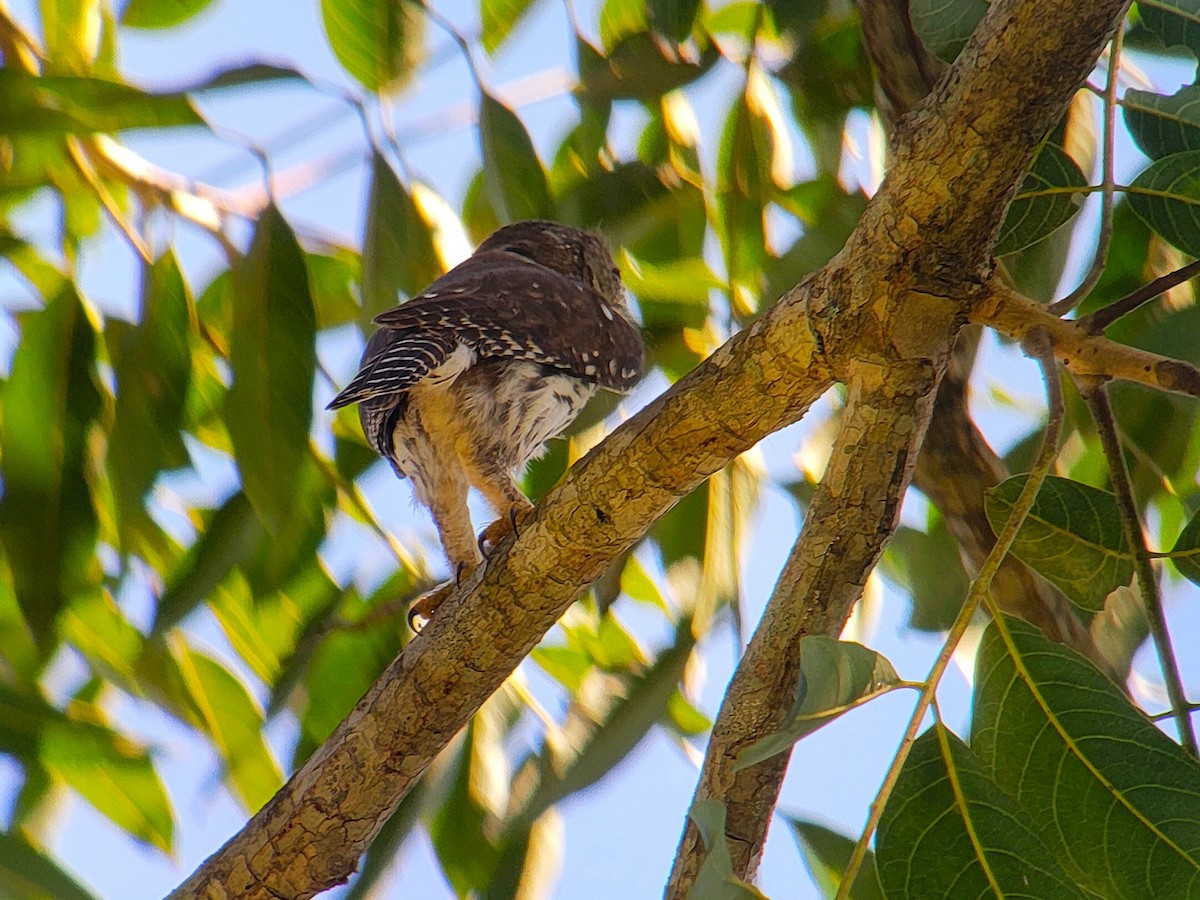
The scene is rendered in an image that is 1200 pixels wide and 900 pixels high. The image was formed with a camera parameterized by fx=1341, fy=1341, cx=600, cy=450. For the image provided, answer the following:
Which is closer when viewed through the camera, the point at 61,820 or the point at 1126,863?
the point at 1126,863

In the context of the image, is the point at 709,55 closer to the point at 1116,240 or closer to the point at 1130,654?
the point at 1116,240

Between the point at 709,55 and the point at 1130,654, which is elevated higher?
the point at 709,55

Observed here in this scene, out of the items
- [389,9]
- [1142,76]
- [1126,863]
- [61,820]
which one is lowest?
[1126,863]

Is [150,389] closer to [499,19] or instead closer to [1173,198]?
[499,19]

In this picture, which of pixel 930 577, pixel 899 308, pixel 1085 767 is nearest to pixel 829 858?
pixel 1085 767

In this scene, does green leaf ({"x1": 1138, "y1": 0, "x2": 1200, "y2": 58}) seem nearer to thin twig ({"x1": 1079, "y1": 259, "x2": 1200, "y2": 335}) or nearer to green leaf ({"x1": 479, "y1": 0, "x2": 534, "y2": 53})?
thin twig ({"x1": 1079, "y1": 259, "x2": 1200, "y2": 335})

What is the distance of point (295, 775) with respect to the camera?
6.61 ft

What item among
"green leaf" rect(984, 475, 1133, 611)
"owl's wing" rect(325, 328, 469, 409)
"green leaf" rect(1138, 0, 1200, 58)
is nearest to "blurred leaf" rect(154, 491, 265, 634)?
"owl's wing" rect(325, 328, 469, 409)

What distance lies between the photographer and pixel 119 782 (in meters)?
2.66

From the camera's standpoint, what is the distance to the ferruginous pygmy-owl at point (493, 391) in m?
2.55

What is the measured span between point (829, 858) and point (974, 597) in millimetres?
818

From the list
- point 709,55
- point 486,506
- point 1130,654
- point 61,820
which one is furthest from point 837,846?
point 61,820

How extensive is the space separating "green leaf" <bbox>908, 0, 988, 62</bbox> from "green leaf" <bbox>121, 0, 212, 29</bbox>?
1.76 m

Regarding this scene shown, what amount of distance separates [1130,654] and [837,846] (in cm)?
71
